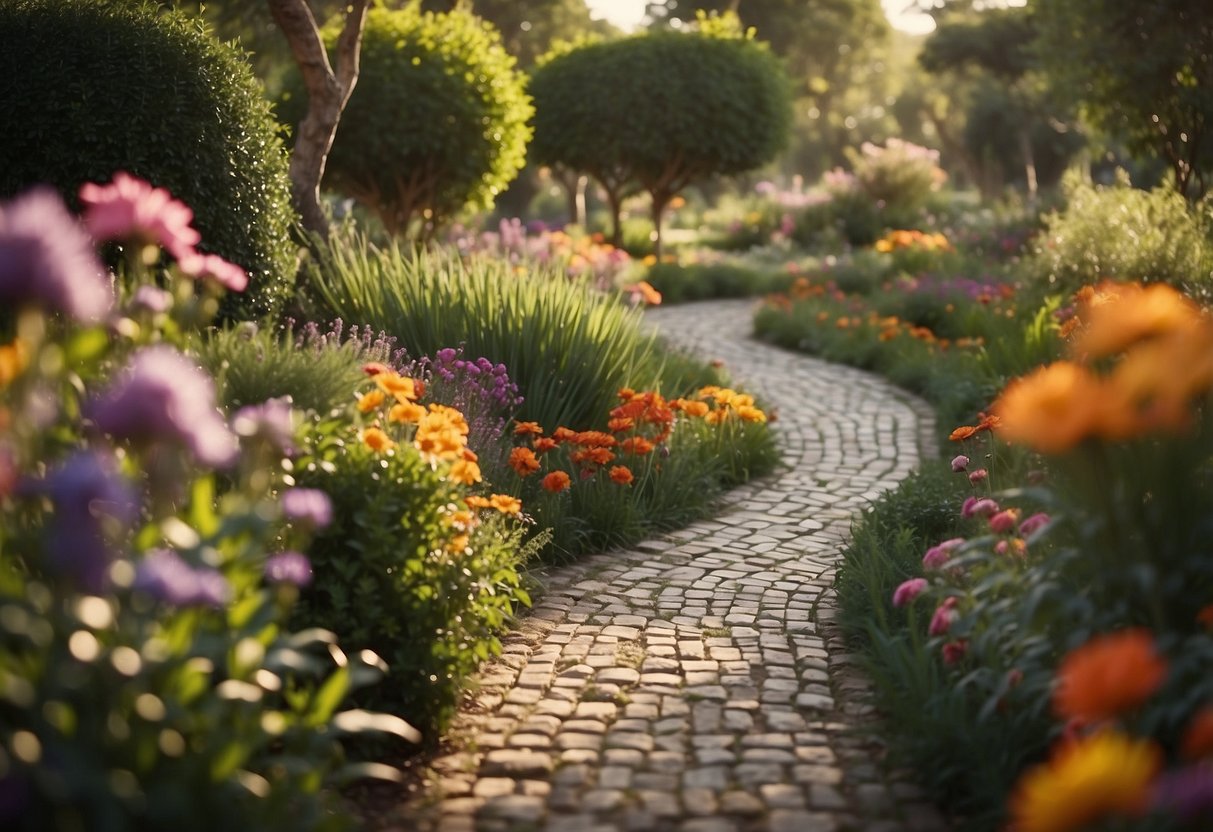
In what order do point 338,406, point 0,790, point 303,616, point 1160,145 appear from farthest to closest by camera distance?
point 1160,145
point 338,406
point 303,616
point 0,790

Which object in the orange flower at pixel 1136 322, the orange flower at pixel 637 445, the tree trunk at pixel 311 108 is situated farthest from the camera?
the tree trunk at pixel 311 108

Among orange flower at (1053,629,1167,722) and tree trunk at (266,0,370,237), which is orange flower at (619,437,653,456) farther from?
orange flower at (1053,629,1167,722)

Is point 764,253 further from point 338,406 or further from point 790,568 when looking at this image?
point 338,406

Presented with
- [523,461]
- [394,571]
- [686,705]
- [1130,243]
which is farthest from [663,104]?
[394,571]

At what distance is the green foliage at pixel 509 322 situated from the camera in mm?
6703

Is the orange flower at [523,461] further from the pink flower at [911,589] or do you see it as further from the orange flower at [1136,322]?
the orange flower at [1136,322]

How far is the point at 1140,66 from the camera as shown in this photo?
41.2 ft

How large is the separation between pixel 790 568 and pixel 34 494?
3866 mm

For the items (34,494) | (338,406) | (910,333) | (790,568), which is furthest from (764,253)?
(34,494)

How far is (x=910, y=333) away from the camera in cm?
1132

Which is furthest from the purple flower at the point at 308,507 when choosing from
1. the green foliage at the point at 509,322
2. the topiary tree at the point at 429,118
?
the topiary tree at the point at 429,118

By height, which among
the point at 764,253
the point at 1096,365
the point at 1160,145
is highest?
the point at 1160,145

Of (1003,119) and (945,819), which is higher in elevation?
(1003,119)

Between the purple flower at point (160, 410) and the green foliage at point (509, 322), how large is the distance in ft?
14.1
